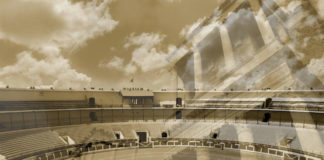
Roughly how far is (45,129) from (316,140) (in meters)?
40.9

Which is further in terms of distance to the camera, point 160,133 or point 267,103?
point 160,133

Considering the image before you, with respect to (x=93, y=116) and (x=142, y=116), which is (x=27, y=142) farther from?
(x=142, y=116)

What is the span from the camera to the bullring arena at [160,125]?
A: 30.7 metres

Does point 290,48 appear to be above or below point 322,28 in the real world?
below

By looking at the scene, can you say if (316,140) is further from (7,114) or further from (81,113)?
(7,114)

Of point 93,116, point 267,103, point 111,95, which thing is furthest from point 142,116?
point 267,103

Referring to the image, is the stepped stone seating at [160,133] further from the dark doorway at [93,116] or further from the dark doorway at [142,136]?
the dark doorway at [93,116]

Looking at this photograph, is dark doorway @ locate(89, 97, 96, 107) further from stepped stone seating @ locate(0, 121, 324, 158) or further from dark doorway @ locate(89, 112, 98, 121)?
stepped stone seating @ locate(0, 121, 324, 158)

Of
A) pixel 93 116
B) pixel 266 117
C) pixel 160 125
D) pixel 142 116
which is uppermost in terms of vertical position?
pixel 93 116

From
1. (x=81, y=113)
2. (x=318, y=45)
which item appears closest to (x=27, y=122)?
(x=81, y=113)

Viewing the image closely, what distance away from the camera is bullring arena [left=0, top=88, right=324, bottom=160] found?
30.7 meters

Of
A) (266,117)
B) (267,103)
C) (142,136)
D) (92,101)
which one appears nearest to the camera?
(266,117)

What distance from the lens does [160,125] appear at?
4453cm

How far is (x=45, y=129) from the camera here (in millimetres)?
34656
